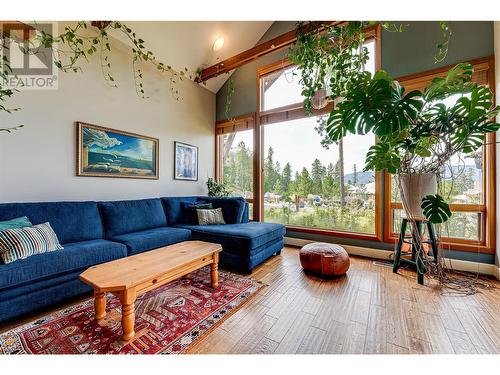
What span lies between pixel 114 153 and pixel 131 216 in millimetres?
964

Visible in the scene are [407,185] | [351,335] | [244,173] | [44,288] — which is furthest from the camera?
[244,173]

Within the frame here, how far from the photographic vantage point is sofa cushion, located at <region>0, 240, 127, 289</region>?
1509 millimetres

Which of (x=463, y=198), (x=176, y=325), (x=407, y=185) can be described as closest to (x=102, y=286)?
(x=176, y=325)

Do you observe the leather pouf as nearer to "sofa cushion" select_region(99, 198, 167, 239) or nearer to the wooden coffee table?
the wooden coffee table

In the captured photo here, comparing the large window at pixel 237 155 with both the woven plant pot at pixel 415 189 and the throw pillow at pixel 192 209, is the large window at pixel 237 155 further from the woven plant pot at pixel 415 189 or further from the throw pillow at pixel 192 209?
the woven plant pot at pixel 415 189

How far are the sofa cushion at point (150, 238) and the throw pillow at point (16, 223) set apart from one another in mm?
736

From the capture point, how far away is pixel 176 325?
153 centimetres

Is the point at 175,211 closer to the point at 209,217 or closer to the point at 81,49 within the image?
the point at 209,217

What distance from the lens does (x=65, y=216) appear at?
2223 mm

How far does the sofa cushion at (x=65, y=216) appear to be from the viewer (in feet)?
6.51

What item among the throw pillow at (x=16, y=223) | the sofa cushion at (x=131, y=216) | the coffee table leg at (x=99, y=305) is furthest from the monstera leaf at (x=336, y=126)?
the throw pillow at (x=16, y=223)

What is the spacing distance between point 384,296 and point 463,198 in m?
1.73

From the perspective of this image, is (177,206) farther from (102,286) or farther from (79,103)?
(102,286)

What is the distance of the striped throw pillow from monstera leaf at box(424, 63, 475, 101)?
370 centimetres
